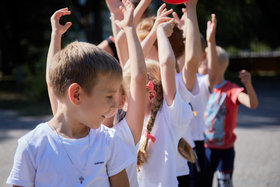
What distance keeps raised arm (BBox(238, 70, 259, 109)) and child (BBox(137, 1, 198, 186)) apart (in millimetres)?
1099

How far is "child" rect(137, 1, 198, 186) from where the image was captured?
2100mm

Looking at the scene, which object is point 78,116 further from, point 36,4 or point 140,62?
point 36,4

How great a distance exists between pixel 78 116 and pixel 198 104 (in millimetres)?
2022

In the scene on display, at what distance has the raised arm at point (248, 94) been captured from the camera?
3095mm

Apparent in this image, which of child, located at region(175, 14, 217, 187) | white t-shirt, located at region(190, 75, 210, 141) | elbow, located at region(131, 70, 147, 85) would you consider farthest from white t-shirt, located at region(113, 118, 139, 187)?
white t-shirt, located at region(190, 75, 210, 141)

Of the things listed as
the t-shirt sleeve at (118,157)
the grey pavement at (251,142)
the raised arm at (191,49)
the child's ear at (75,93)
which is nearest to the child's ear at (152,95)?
the raised arm at (191,49)

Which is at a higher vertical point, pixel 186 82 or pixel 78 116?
pixel 78 116

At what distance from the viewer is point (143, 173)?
7.18ft

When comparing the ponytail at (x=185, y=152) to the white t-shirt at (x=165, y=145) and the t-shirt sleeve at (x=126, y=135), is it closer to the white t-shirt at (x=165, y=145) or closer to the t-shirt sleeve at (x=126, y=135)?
the white t-shirt at (x=165, y=145)

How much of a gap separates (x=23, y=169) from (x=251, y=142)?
575 centimetres

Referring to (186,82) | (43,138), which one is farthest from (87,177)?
(186,82)

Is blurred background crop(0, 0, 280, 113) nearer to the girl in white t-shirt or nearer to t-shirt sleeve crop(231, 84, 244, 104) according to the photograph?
t-shirt sleeve crop(231, 84, 244, 104)

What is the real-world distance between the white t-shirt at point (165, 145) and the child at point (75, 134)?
1.77ft

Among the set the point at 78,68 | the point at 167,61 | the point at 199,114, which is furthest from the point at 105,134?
the point at 199,114
